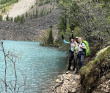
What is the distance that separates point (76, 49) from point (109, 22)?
2.94 m

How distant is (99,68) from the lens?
6.96 m

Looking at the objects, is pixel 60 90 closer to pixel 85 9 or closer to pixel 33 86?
pixel 33 86

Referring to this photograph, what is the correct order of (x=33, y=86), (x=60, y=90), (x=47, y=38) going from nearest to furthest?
1. (x=60, y=90)
2. (x=33, y=86)
3. (x=47, y=38)

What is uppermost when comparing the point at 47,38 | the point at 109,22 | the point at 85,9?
the point at 85,9

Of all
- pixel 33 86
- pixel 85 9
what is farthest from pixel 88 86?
pixel 85 9

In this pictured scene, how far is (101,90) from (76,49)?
6.64 m

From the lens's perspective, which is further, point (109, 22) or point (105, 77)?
point (109, 22)

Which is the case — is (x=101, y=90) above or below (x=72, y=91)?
above

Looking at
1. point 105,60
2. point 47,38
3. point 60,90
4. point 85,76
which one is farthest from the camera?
point 47,38

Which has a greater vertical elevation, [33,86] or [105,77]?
[105,77]

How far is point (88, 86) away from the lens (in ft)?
22.6

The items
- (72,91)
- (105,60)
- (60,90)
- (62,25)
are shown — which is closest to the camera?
(105,60)

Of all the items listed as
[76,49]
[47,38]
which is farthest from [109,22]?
[47,38]

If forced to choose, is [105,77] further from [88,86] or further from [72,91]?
[72,91]
